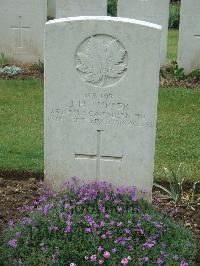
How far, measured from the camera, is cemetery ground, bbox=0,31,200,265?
495cm

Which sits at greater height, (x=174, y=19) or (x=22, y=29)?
(x=174, y=19)

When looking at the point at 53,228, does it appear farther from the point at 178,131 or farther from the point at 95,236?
the point at 178,131

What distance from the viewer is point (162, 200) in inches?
200

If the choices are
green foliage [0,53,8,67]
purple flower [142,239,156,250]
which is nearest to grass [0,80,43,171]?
green foliage [0,53,8,67]

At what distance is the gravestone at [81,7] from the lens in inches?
412

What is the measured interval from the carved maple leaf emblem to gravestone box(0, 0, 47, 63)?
254 inches

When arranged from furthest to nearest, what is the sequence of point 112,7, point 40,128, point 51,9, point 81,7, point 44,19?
1. point 112,7
2. point 51,9
3. point 44,19
4. point 81,7
5. point 40,128

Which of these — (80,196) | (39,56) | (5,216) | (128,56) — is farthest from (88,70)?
(39,56)

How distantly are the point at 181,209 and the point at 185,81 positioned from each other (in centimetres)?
544

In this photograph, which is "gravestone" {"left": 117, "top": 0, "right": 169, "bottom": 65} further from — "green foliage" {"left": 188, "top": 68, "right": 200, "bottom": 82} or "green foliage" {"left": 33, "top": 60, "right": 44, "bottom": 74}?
"green foliage" {"left": 33, "top": 60, "right": 44, "bottom": 74}

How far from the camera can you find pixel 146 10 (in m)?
10.6

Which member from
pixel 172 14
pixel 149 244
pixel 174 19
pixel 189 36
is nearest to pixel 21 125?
pixel 149 244

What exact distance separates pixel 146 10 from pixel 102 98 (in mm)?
6542

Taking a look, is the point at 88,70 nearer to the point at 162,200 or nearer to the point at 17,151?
the point at 162,200
